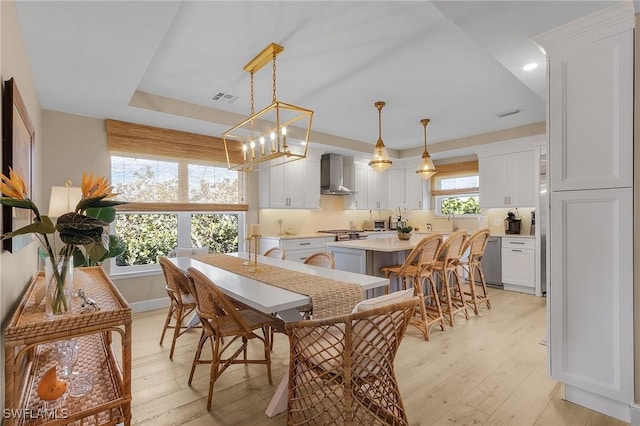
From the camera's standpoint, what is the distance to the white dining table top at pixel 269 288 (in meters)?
1.68

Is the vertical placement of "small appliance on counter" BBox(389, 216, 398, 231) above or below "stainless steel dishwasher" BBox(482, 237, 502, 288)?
above

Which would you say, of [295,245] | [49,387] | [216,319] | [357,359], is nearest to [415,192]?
[295,245]

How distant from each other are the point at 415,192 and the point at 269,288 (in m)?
5.40

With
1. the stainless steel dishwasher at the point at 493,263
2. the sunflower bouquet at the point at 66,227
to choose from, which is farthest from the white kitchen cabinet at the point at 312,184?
the sunflower bouquet at the point at 66,227

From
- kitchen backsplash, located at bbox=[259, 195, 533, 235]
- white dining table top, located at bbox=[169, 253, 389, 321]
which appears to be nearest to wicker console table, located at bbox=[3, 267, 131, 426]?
white dining table top, located at bbox=[169, 253, 389, 321]

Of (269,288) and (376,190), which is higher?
(376,190)

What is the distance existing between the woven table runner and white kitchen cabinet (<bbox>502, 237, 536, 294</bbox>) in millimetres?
4089

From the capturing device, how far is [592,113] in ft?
6.33

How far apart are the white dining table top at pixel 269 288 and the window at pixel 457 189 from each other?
481 centimetres

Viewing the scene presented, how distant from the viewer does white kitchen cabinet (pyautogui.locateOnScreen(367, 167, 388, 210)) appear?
678cm

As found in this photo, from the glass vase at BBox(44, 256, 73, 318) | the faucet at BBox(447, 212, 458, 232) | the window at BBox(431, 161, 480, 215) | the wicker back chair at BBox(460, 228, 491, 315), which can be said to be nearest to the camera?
the glass vase at BBox(44, 256, 73, 318)

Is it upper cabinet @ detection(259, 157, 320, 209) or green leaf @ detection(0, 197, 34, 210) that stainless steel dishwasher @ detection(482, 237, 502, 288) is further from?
green leaf @ detection(0, 197, 34, 210)

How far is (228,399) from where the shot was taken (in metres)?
2.11

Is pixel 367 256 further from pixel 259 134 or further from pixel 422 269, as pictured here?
pixel 259 134
